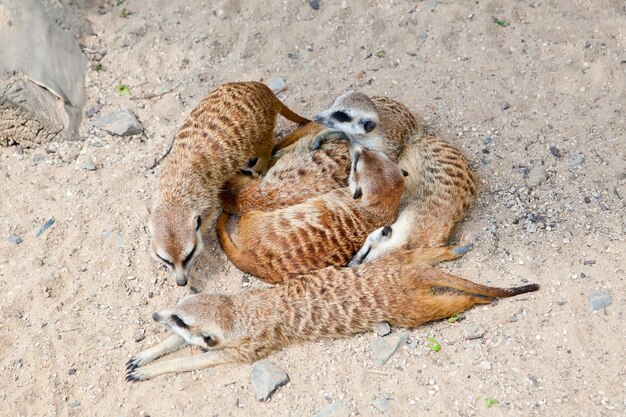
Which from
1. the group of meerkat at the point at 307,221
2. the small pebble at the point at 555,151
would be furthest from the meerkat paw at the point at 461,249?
the small pebble at the point at 555,151

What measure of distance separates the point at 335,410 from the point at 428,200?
1010 millimetres

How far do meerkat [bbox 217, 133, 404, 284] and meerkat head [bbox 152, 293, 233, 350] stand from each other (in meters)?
0.31

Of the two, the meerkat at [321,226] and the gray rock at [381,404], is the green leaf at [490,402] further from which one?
the meerkat at [321,226]

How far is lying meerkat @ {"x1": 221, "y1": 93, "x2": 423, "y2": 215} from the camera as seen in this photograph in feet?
8.89

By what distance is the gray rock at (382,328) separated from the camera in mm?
2311

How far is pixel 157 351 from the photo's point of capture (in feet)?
7.86

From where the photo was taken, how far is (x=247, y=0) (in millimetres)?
3654

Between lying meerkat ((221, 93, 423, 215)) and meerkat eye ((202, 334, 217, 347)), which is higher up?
lying meerkat ((221, 93, 423, 215))

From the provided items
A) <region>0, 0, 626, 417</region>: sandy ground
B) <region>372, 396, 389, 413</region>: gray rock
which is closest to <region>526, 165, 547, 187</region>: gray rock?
<region>0, 0, 626, 417</region>: sandy ground

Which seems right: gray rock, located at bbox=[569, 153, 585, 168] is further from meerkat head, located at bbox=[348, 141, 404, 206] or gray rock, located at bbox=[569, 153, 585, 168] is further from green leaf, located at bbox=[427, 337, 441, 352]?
green leaf, located at bbox=[427, 337, 441, 352]

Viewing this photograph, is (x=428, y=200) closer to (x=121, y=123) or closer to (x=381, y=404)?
(x=381, y=404)

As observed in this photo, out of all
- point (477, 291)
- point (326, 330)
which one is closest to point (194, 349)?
point (326, 330)

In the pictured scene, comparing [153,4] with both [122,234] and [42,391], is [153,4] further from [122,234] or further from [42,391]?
[42,391]

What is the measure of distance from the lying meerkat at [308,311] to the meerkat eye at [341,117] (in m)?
0.72
